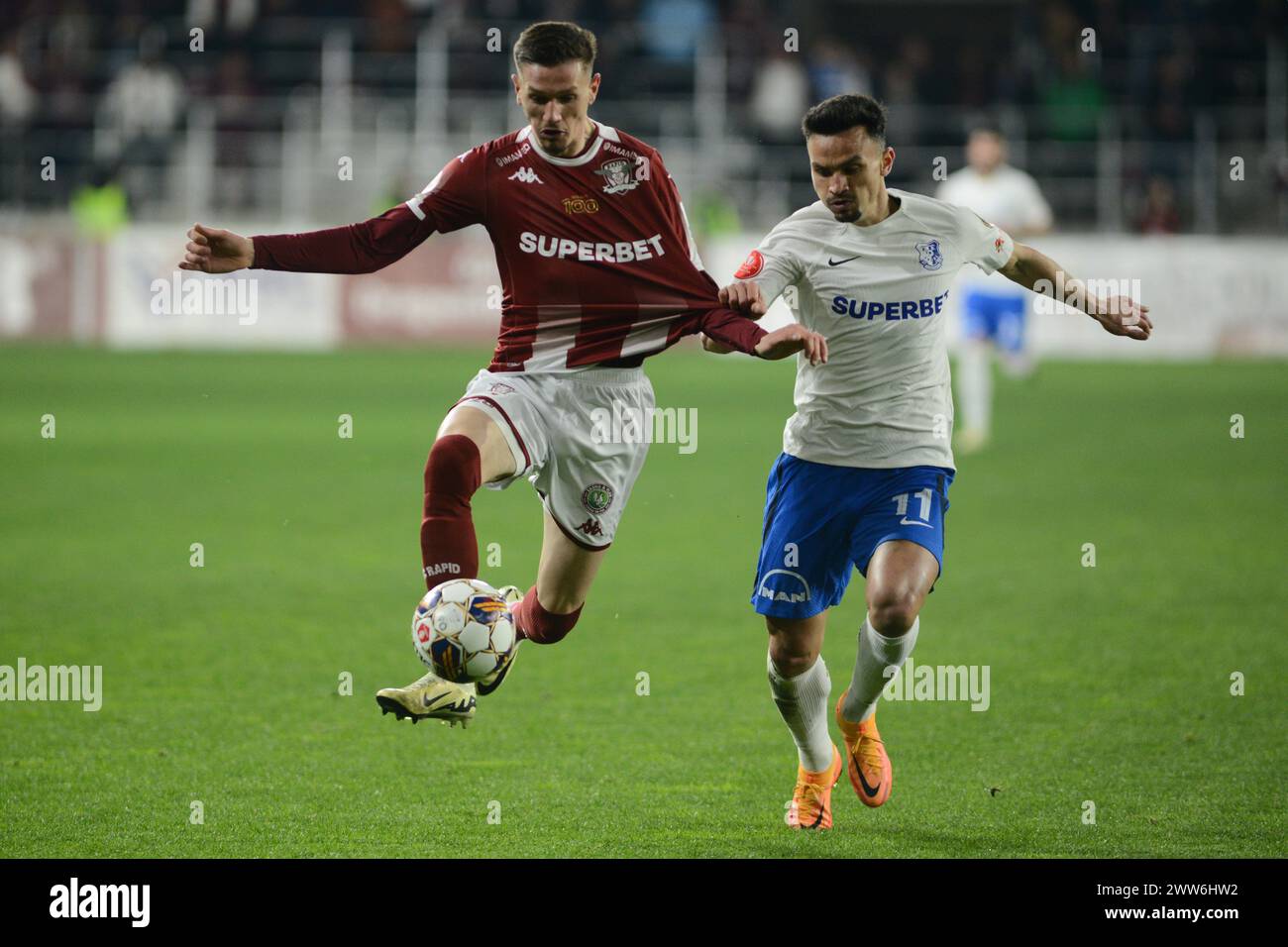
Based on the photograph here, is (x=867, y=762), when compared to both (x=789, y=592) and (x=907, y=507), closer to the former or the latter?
(x=789, y=592)

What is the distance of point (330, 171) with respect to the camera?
25.2m

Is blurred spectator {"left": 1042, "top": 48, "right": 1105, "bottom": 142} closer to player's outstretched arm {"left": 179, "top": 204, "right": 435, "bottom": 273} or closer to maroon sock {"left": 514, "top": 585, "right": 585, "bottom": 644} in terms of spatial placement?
maroon sock {"left": 514, "top": 585, "right": 585, "bottom": 644}

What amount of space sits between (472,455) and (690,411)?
12068mm

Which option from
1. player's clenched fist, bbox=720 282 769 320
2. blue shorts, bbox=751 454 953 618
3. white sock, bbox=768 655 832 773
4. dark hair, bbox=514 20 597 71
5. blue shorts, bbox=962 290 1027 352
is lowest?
white sock, bbox=768 655 832 773

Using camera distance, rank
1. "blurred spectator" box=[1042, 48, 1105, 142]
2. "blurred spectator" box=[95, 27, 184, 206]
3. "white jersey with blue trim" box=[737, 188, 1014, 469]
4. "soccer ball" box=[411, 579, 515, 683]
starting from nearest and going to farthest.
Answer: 1. "soccer ball" box=[411, 579, 515, 683]
2. "white jersey with blue trim" box=[737, 188, 1014, 469]
3. "blurred spectator" box=[95, 27, 184, 206]
4. "blurred spectator" box=[1042, 48, 1105, 142]

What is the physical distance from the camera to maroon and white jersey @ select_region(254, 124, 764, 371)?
19.2 ft

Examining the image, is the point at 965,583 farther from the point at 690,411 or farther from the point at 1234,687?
the point at 690,411

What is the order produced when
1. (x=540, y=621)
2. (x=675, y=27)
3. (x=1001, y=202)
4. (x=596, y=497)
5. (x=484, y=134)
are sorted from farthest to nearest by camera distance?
(x=675, y=27), (x=484, y=134), (x=1001, y=202), (x=540, y=621), (x=596, y=497)

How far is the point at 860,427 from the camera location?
574 centimetres

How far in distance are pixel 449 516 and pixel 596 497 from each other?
1078 mm

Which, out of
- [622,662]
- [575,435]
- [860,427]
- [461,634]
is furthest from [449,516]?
[622,662]

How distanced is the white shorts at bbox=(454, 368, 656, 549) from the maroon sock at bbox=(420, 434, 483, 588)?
0.35 meters

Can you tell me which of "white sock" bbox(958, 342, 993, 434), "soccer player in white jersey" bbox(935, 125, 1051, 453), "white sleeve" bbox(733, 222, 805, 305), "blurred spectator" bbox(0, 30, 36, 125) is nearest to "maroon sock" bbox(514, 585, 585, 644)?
"white sleeve" bbox(733, 222, 805, 305)

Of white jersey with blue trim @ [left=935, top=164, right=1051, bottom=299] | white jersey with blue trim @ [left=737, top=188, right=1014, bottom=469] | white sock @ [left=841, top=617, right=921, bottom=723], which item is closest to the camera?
white sock @ [left=841, top=617, right=921, bottom=723]
